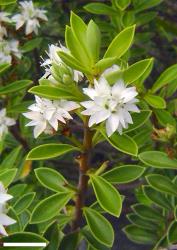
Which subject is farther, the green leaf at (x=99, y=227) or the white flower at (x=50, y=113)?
the green leaf at (x=99, y=227)

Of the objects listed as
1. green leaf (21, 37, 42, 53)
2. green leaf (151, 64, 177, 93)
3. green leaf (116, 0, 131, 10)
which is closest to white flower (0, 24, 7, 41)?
green leaf (21, 37, 42, 53)

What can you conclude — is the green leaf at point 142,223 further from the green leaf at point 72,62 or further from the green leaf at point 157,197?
the green leaf at point 72,62

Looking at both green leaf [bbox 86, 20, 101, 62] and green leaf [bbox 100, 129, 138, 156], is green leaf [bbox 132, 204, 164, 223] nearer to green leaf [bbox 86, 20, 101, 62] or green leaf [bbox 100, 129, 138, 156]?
green leaf [bbox 100, 129, 138, 156]

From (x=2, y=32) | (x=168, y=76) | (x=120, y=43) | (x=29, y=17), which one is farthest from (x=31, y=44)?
(x=120, y=43)

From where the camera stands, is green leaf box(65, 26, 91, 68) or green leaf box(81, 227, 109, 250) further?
green leaf box(81, 227, 109, 250)

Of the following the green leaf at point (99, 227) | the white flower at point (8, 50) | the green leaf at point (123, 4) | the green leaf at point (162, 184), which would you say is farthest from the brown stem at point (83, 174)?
the green leaf at point (123, 4)

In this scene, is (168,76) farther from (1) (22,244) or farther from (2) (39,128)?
(1) (22,244)
